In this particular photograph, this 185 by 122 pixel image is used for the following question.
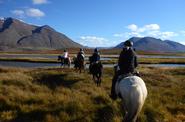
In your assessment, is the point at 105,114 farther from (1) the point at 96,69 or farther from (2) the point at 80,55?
(2) the point at 80,55

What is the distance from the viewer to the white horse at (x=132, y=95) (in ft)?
32.1

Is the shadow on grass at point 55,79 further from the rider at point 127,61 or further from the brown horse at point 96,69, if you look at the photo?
the rider at point 127,61

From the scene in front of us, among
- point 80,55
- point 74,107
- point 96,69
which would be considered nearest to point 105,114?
point 74,107

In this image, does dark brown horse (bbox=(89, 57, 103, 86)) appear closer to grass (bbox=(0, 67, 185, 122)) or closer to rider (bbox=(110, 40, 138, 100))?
grass (bbox=(0, 67, 185, 122))

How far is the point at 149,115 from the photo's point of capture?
1274 centimetres

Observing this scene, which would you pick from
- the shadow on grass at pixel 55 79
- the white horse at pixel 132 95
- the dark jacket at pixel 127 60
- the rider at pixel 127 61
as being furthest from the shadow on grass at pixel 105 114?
the shadow on grass at pixel 55 79

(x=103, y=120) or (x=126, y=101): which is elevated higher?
(x=126, y=101)

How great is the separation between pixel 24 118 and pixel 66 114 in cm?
156

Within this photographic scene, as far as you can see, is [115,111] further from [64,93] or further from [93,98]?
[64,93]

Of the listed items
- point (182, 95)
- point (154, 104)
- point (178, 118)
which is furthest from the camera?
point (182, 95)

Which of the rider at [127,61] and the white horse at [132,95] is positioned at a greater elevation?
the rider at [127,61]

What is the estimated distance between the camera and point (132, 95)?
9.78 metres

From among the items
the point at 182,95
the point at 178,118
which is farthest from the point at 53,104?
the point at 182,95

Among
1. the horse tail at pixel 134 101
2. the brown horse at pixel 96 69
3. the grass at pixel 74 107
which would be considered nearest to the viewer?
the horse tail at pixel 134 101
